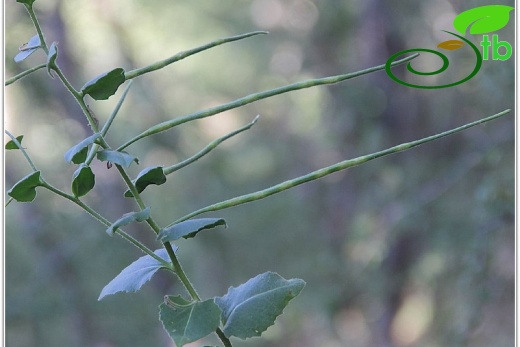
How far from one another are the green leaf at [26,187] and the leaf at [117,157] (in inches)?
0.9

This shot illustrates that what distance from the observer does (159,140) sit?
2.17 metres

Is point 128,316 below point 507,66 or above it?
below

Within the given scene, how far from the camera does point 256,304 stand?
0.24 meters

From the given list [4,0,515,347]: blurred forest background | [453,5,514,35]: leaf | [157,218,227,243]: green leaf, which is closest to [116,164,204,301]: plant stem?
[157,218,227,243]: green leaf

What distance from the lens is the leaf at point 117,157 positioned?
21 centimetres

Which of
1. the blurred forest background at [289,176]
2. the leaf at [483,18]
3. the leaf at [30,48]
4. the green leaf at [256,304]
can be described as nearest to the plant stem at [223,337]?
the green leaf at [256,304]

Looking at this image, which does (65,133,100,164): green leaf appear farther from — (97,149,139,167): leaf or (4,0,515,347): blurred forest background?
(4,0,515,347): blurred forest background

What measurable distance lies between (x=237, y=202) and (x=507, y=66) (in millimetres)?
906

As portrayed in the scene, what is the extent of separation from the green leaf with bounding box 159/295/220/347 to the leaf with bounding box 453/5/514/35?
1.50ft

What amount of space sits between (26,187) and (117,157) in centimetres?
4

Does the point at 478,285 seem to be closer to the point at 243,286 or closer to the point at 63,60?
the point at 243,286

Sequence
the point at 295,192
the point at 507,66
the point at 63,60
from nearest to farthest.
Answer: the point at 507,66 → the point at 63,60 → the point at 295,192

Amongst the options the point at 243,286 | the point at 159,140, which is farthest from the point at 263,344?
the point at 243,286

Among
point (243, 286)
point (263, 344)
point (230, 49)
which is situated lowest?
point (263, 344)
